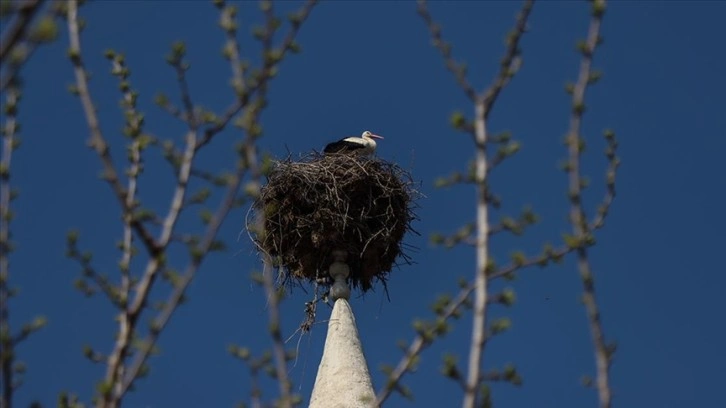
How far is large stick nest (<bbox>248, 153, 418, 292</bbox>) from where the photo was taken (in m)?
12.2

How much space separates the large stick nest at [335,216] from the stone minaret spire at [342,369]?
0.93 metres

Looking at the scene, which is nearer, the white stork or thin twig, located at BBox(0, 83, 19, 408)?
thin twig, located at BBox(0, 83, 19, 408)

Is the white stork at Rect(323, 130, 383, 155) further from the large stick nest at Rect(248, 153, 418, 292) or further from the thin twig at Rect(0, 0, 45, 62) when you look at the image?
the thin twig at Rect(0, 0, 45, 62)

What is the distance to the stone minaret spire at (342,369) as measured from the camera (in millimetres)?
9867

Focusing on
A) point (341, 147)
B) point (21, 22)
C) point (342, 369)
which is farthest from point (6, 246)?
point (341, 147)

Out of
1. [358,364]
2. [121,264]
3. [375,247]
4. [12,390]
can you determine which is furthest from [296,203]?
[12,390]

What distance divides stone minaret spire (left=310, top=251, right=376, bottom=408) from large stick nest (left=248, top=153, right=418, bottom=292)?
927 mm

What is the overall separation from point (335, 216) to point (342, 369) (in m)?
2.35

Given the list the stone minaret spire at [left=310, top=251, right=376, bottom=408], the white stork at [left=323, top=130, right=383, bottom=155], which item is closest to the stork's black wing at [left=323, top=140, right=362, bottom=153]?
the white stork at [left=323, top=130, right=383, bottom=155]

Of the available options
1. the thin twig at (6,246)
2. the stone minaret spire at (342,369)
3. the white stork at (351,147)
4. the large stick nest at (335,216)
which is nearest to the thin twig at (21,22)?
the thin twig at (6,246)

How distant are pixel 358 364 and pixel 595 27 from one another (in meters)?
5.77

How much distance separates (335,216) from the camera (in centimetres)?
1225

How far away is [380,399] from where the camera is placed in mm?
4430

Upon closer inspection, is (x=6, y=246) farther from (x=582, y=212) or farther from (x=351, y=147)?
(x=351, y=147)
